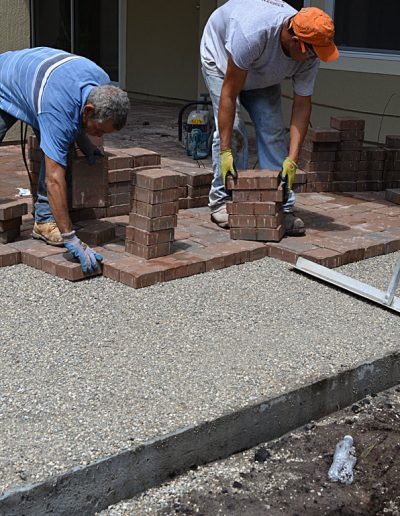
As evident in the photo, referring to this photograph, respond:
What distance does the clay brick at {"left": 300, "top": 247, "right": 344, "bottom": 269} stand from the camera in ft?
19.6

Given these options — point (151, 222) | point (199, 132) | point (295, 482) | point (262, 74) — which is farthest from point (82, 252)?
point (199, 132)

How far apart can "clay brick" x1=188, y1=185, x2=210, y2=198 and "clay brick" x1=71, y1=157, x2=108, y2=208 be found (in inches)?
48.5

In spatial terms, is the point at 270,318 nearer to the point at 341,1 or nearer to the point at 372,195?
the point at 372,195

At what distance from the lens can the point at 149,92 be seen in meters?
13.6

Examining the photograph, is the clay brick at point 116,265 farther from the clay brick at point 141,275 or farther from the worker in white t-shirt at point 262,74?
the worker in white t-shirt at point 262,74

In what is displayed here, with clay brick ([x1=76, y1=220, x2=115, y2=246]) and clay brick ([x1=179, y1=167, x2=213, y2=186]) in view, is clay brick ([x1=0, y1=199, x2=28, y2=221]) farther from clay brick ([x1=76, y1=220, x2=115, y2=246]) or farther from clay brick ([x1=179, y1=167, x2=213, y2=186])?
clay brick ([x1=179, y1=167, x2=213, y2=186])

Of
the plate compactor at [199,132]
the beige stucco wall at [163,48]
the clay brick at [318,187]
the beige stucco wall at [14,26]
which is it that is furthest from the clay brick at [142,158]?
the beige stucco wall at [163,48]

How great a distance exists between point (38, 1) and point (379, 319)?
10975mm

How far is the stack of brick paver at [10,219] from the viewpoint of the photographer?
5.89 m

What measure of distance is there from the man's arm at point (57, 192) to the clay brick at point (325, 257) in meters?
1.65

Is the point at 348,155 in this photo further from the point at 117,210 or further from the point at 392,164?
the point at 117,210

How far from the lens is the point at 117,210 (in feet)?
22.2

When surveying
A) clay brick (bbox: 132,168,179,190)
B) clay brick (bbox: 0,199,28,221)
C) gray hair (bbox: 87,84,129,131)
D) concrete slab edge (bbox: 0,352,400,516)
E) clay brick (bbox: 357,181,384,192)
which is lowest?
concrete slab edge (bbox: 0,352,400,516)

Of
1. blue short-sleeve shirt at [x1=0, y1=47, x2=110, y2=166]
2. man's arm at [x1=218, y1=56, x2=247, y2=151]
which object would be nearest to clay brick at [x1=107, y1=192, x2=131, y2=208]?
man's arm at [x1=218, y1=56, x2=247, y2=151]
